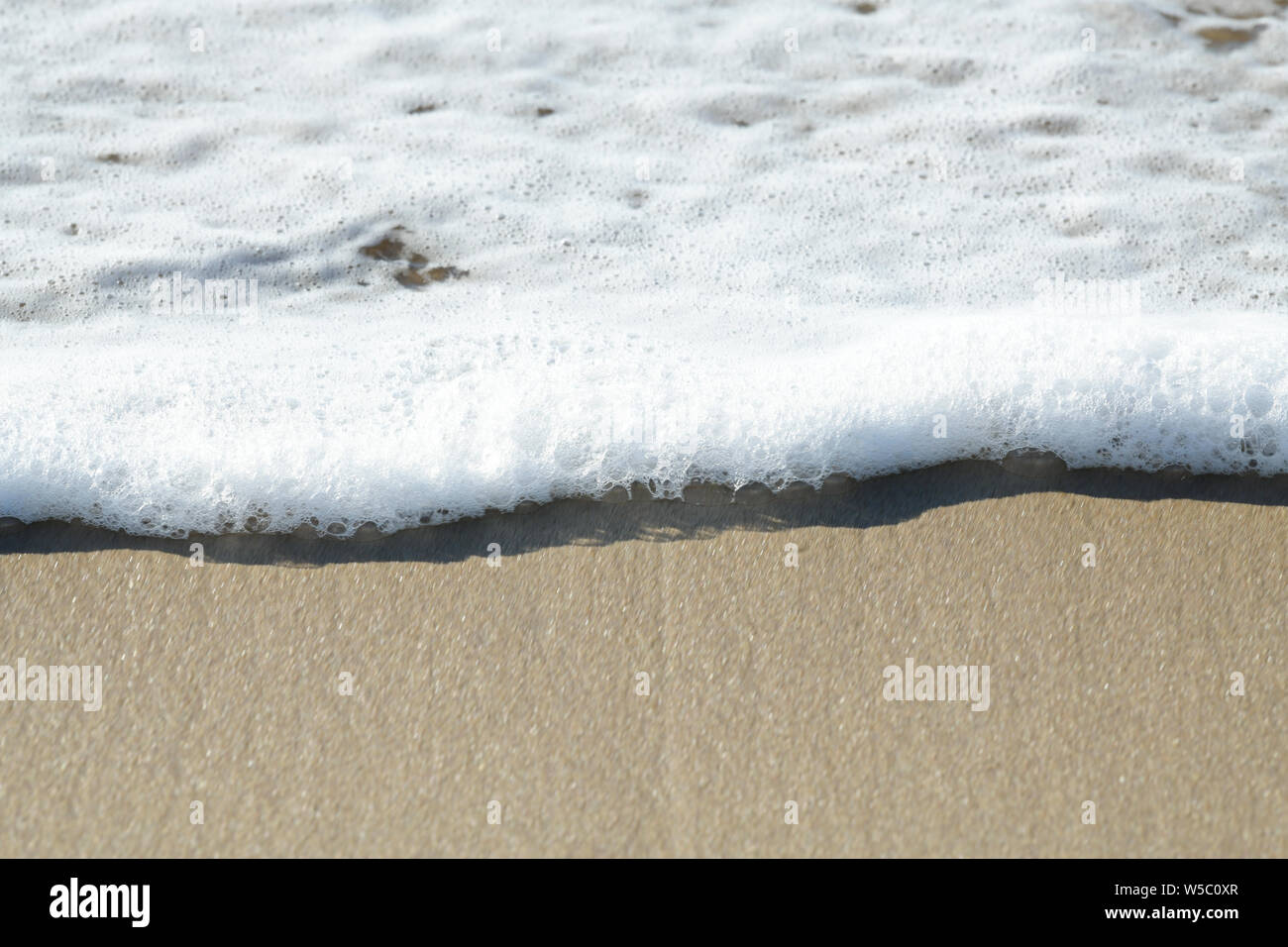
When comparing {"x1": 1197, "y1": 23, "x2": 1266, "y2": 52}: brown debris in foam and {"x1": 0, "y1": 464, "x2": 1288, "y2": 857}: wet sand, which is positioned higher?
{"x1": 1197, "y1": 23, "x2": 1266, "y2": 52}: brown debris in foam

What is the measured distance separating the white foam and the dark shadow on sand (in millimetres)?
40

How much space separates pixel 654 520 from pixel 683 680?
0.33 meters

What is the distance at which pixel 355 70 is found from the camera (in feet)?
→ 10.5

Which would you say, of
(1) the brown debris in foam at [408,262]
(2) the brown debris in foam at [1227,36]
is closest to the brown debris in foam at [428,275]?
(1) the brown debris in foam at [408,262]

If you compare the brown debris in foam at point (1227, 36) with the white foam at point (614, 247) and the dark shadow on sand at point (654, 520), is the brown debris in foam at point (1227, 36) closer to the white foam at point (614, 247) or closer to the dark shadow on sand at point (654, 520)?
the white foam at point (614, 247)

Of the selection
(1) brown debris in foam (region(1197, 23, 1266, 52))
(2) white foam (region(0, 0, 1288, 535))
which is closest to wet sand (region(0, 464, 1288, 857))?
(2) white foam (region(0, 0, 1288, 535))

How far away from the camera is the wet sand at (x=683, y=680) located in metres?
1.54

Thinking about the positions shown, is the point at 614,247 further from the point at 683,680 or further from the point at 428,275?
Answer: the point at 683,680

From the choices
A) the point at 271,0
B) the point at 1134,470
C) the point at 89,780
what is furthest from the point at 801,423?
the point at 271,0

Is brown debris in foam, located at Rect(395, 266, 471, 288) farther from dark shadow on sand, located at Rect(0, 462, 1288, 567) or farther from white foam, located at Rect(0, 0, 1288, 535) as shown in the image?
dark shadow on sand, located at Rect(0, 462, 1288, 567)

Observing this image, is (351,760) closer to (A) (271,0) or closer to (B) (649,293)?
(B) (649,293)

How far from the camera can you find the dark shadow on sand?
189 centimetres

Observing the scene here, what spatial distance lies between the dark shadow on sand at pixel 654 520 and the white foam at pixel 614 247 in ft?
0.13
